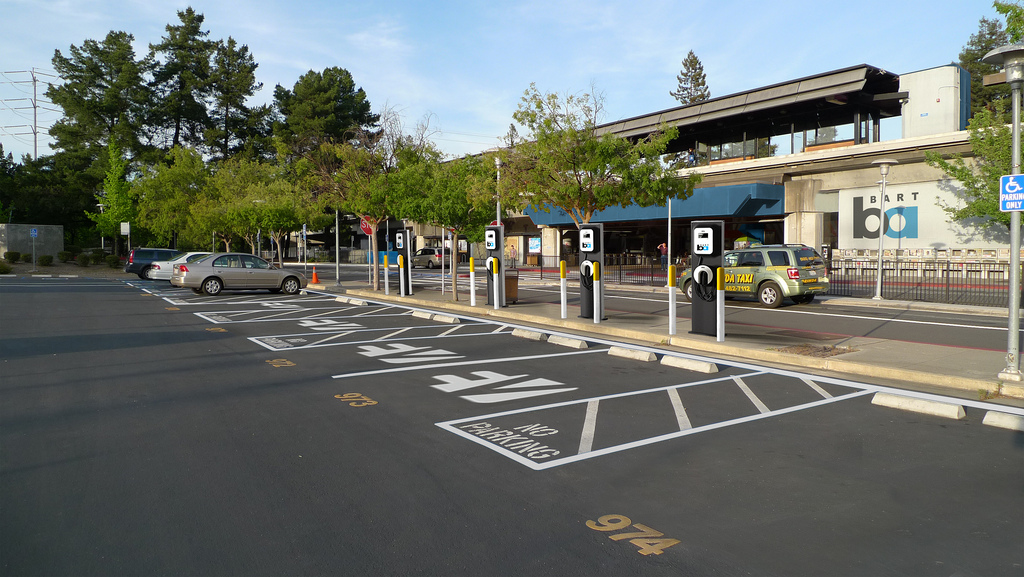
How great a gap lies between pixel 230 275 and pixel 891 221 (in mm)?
28033

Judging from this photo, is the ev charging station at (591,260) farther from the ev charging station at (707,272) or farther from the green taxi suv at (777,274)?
the green taxi suv at (777,274)

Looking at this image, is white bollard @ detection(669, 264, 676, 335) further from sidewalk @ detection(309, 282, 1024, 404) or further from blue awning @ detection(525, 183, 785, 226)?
blue awning @ detection(525, 183, 785, 226)

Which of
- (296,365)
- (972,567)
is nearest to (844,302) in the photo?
(296,365)

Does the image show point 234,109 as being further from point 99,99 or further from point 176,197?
point 176,197

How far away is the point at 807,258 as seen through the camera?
60.8 ft

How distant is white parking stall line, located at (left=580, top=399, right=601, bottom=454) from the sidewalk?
13.4 feet

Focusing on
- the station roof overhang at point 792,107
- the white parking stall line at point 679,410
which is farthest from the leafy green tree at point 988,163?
the white parking stall line at point 679,410

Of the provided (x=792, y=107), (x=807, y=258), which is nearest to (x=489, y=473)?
(x=807, y=258)

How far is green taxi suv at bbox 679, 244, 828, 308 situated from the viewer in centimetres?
1806

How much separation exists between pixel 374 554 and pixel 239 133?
2782 inches

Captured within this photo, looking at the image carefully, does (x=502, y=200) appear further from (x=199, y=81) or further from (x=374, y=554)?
(x=199, y=81)

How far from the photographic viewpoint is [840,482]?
5043 mm

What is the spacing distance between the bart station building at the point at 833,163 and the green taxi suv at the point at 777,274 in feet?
44.0

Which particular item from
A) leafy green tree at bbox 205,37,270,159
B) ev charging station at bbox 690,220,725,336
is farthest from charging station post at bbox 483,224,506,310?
leafy green tree at bbox 205,37,270,159
